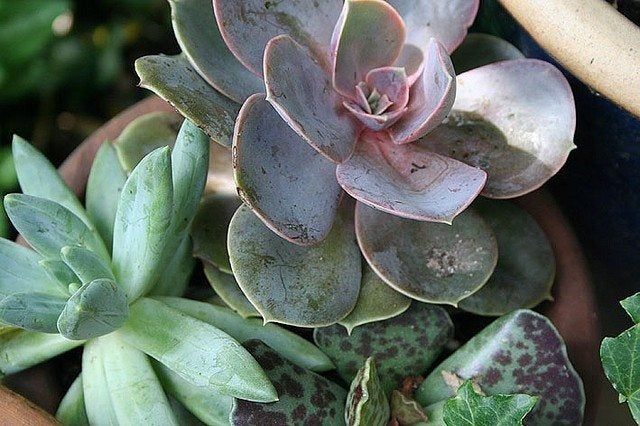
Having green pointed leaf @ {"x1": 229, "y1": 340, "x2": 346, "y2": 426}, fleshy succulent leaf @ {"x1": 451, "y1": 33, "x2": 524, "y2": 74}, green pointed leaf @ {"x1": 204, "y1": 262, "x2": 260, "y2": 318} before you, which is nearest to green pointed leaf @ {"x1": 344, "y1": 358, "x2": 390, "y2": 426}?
green pointed leaf @ {"x1": 229, "y1": 340, "x2": 346, "y2": 426}

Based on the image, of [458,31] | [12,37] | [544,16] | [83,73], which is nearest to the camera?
[544,16]

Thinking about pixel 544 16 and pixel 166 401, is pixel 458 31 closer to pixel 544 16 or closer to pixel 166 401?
pixel 544 16

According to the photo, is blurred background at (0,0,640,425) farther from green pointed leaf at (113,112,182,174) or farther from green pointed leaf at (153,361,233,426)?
green pointed leaf at (153,361,233,426)

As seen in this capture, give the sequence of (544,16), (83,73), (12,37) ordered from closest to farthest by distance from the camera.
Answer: (544,16)
(12,37)
(83,73)

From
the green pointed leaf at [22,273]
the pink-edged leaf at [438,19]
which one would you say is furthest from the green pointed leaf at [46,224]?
the pink-edged leaf at [438,19]

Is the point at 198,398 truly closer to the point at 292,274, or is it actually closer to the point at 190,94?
the point at 292,274

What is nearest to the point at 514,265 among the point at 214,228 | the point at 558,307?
the point at 558,307

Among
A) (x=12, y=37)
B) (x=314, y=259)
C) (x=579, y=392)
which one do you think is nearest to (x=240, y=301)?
(x=314, y=259)
